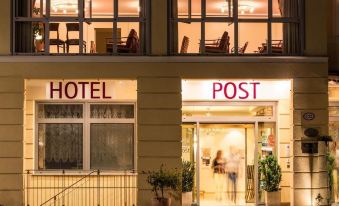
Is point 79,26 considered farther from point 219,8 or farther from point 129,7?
point 219,8

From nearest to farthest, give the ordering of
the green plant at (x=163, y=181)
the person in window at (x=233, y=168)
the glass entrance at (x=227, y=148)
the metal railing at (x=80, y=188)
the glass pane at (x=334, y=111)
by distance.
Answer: the green plant at (x=163, y=181) < the metal railing at (x=80, y=188) < the glass entrance at (x=227, y=148) < the person in window at (x=233, y=168) < the glass pane at (x=334, y=111)

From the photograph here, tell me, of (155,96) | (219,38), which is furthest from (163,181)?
(219,38)

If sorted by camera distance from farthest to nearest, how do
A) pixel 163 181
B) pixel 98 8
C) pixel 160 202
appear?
pixel 98 8 < pixel 163 181 < pixel 160 202

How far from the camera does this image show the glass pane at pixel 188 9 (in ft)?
63.0

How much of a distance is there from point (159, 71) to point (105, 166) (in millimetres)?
3564

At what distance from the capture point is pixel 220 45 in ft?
62.9

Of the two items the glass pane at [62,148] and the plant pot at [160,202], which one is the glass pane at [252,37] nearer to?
the plant pot at [160,202]

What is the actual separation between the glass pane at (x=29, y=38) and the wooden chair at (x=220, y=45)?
4.55 metres

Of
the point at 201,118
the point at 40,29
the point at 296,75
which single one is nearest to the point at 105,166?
the point at 201,118

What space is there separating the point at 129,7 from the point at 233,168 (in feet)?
18.1

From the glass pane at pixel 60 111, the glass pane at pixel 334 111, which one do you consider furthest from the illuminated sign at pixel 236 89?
the glass pane at pixel 60 111

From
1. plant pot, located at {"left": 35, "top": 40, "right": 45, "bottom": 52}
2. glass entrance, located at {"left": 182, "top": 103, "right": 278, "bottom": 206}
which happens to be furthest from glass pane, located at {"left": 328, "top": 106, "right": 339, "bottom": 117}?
plant pot, located at {"left": 35, "top": 40, "right": 45, "bottom": 52}

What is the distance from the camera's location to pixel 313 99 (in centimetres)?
1886

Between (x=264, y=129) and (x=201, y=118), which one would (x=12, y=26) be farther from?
(x=264, y=129)
